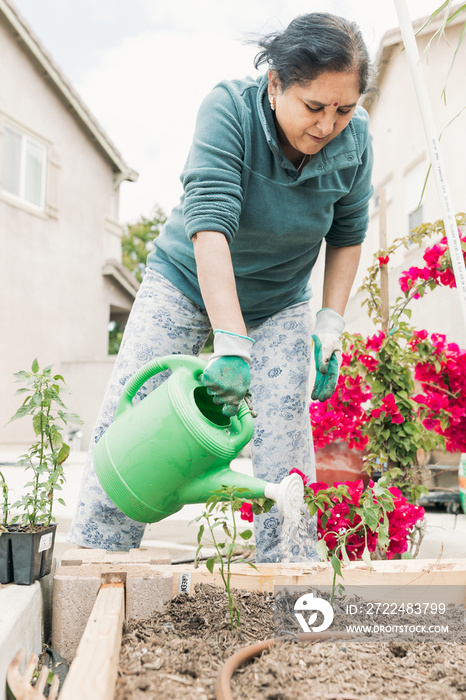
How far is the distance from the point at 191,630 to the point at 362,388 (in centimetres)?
149

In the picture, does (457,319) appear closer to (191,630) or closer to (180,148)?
(180,148)

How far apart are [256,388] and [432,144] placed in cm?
74

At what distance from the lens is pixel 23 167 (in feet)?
27.3

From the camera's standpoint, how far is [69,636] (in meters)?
1.12

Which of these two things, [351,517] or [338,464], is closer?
[351,517]

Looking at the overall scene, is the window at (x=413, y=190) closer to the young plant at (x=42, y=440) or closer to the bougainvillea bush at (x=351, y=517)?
the bougainvillea bush at (x=351, y=517)

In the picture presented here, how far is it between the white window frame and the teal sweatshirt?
23.9 ft

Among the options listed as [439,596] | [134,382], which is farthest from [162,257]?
[439,596]

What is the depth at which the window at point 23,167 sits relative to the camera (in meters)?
8.08

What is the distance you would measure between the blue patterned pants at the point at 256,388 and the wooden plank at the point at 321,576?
24 cm

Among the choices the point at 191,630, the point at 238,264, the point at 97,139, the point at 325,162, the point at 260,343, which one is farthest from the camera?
the point at 97,139

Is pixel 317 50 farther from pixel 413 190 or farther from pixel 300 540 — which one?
pixel 413 190

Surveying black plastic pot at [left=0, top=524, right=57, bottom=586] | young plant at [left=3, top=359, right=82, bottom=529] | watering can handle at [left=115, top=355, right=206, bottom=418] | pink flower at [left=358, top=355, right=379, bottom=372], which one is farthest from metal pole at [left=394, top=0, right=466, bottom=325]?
pink flower at [left=358, top=355, right=379, bottom=372]

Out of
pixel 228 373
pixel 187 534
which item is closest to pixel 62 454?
pixel 228 373
